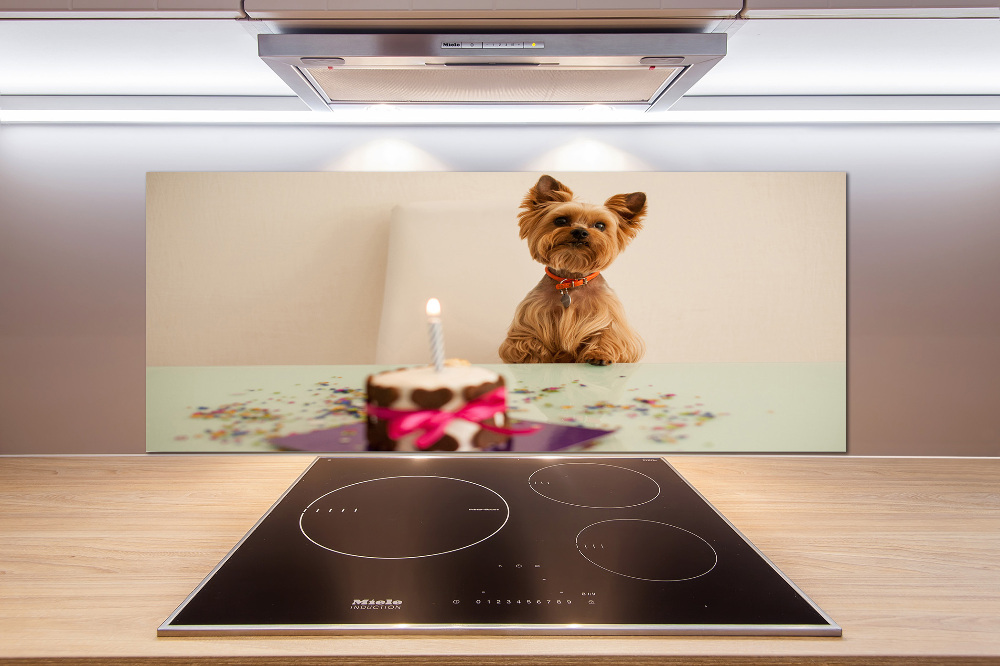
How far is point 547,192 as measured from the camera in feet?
4.00

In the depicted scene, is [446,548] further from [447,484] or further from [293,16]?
[293,16]

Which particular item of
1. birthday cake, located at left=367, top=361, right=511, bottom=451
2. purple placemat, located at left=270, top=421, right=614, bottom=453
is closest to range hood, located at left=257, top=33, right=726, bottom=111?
birthday cake, located at left=367, top=361, right=511, bottom=451

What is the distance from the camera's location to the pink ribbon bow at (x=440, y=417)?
1242 millimetres

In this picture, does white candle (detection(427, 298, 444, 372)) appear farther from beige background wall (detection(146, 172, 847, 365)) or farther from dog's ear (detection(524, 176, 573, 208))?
dog's ear (detection(524, 176, 573, 208))

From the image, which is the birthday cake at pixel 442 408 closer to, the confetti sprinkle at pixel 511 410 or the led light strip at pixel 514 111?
the confetti sprinkle at pixel 511 410

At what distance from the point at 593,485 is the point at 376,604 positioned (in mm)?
501

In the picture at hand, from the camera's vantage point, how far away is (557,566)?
71 cm

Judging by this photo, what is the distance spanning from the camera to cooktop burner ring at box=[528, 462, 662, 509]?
94 cm

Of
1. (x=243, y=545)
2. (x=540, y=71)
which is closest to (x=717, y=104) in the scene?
(x=540, y=71)

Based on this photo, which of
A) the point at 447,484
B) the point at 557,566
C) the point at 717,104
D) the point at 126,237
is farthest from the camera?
the point at 126,237

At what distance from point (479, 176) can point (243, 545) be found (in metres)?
0.84

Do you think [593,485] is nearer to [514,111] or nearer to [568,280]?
[568,280]

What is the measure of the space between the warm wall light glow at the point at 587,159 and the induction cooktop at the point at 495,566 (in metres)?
0.66

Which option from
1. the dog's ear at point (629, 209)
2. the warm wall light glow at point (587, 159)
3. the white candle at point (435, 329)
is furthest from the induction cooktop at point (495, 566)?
the warm wall light glow at point (587, 159)
